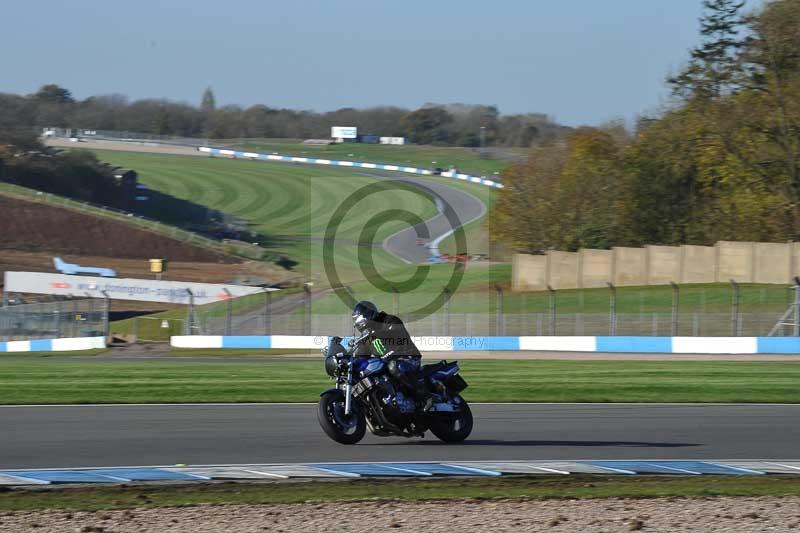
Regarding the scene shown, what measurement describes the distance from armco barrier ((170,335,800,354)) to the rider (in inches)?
833

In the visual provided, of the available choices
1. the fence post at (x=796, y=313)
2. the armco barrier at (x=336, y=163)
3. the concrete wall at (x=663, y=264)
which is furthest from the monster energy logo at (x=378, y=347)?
the armco barrier at (x=336, y=163)

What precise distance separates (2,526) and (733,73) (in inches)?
2072

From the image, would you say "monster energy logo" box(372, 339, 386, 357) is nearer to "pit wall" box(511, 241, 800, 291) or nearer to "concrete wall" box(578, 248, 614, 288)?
"pit wall" box(511, 241, 800, 291)

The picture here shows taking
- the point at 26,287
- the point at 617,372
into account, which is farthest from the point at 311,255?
the point at 617,372

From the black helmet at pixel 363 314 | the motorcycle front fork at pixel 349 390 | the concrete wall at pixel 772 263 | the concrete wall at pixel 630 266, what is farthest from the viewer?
the concrete wall at pixel 630 266

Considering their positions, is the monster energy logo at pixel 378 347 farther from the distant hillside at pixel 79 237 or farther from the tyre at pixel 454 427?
the distant hillside at pixel 79 237

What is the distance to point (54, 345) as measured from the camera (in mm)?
40812

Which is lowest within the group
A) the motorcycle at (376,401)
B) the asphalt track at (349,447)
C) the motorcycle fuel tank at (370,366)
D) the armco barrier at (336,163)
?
the asphalt track at (349,447)

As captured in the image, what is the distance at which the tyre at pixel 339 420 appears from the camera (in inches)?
476

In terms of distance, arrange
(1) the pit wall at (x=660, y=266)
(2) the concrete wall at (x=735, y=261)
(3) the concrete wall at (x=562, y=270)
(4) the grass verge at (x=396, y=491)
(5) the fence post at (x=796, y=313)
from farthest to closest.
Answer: (3) the concrete wall at (x=562, y=270) < (2) the concrete wall at (x=735, y=261) < (1) the pit wall at (x=660, y=266) < (5) the fence post at (x=796, y=313) < (4) the grass verge at (x=396, y=491)

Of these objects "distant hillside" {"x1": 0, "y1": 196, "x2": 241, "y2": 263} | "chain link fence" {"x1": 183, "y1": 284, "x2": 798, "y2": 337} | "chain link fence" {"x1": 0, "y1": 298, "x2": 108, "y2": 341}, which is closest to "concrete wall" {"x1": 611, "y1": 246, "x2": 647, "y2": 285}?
"chain link fence" {"x1": 183, "y1": 284, "x2": 798, "y2": 337}

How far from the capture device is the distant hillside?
76.2 m

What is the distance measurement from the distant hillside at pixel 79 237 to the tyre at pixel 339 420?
6360cm

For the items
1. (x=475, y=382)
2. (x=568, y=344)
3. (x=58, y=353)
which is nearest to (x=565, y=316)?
(x=568, y=344)
